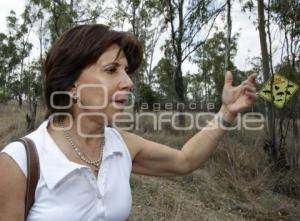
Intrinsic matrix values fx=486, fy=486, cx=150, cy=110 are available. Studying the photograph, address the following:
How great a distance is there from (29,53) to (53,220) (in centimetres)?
3006

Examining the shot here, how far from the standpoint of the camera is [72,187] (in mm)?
1566

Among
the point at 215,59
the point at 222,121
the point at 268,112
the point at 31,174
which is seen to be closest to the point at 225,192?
the point at 268,112

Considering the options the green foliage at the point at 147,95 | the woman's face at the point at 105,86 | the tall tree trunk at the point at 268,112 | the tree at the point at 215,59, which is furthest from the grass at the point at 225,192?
the green foliage at the point at 147,95

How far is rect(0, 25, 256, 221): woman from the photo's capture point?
1.50 metres

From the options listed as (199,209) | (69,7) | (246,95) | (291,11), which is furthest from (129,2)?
(246,95)

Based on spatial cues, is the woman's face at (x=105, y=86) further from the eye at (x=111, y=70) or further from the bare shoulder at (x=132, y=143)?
the bare shoulder at (x=132, y=143)

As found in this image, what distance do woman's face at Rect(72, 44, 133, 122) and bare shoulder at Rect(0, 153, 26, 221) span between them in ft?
1.23

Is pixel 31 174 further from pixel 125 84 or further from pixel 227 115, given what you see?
pixel 227 115

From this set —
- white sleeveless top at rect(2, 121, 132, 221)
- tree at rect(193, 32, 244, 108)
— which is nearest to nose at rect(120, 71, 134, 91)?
white sleeveless top at rect(2, 121, 132, 221)

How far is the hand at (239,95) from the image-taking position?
2027 millimetres

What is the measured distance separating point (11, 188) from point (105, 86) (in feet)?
1.54

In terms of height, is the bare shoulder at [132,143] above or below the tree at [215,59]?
below

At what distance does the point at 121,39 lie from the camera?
1.75 meters

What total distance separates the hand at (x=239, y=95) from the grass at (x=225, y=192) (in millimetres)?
2951
